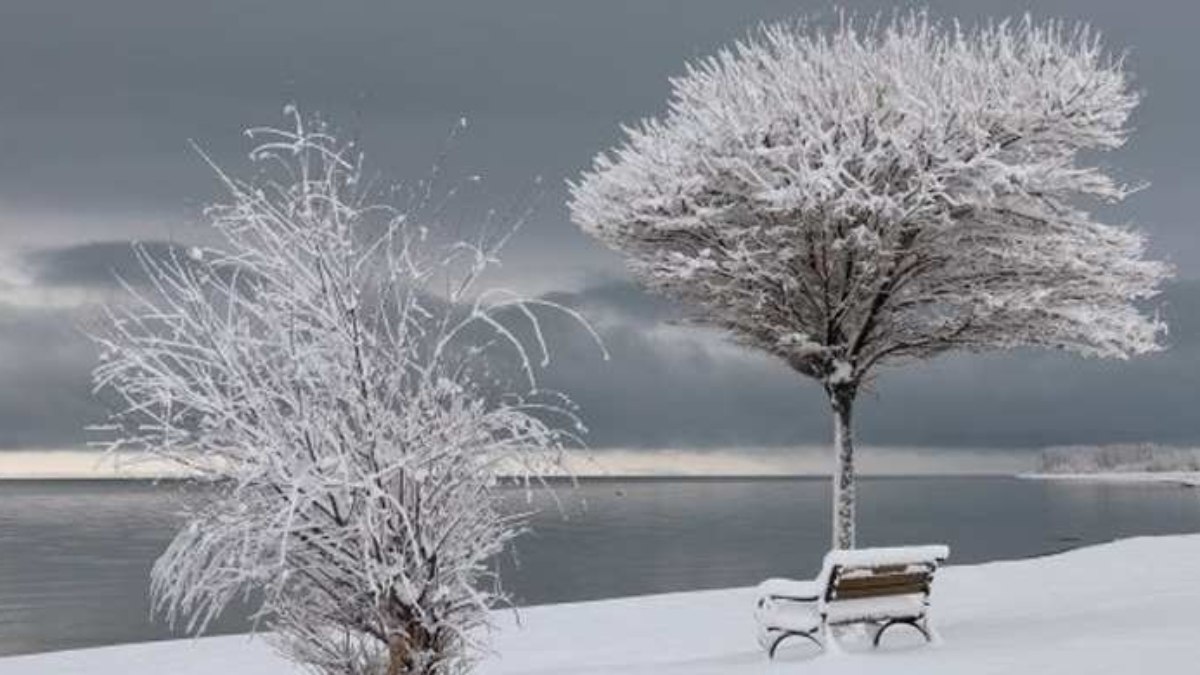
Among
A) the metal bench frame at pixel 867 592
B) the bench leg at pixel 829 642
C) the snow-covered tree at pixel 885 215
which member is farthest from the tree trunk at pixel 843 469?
the bench leg at pixel 829 642

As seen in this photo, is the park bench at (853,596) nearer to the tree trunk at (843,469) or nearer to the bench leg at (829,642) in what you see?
the bench leg at (829,642)

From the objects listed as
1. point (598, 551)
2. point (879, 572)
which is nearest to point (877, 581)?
point (879, 572)

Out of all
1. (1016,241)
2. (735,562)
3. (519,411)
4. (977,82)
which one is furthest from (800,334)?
(735,562)

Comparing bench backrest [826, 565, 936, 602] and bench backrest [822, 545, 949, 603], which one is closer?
bench backrest [822, 545, 949, 603]

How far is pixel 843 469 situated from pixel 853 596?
22.8ft

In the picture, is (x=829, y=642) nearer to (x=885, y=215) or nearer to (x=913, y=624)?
(x=913, y=624)

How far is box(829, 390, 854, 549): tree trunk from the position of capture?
864 inches

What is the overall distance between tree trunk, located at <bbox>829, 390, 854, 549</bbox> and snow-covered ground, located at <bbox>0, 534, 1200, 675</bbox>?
1.91 m

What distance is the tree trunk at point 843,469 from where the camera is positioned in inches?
864

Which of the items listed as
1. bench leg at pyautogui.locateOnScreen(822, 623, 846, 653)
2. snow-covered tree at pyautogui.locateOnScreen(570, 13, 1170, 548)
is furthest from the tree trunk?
bench leg at pyautogui.locateOnScreen(822, 623, 846, 653)

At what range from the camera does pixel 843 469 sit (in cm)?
2214

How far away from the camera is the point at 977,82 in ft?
71.6

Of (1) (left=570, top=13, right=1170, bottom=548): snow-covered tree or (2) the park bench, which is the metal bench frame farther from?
(1) (left=570, top=13, right=1170, bottom=548): snow-covered tree

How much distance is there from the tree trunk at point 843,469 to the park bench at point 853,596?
5944 millimetres
